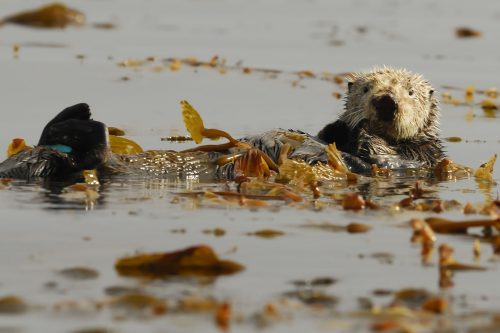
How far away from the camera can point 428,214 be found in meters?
5.80

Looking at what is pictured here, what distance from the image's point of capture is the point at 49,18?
52.0 ft

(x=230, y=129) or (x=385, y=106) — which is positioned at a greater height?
(x=385, y=106)

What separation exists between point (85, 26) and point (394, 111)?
9040 millimetres

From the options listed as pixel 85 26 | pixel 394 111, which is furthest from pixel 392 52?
pixel 394 111

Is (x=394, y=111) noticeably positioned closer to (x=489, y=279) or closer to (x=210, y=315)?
(x=489, y=279)

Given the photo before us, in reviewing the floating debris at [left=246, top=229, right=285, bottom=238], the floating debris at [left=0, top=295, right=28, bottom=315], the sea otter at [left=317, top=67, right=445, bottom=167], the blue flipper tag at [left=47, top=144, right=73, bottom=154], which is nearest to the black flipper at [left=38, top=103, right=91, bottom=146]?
the blue flipper tag at [left=47, top=144, right=73, bottom=154]

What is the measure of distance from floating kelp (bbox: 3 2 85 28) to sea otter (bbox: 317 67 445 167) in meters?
8.46

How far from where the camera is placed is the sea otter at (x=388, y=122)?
24.8ft

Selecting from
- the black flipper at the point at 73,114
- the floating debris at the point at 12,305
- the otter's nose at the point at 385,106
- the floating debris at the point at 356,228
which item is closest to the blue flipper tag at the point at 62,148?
the black flipper at the point at 73,114

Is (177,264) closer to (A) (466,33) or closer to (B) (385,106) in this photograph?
(B) (385,106)

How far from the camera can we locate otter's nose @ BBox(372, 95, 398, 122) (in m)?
7.54

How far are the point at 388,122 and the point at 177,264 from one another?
11.6 ft

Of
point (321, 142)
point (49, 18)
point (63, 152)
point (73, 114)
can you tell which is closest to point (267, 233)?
point (63, 152)

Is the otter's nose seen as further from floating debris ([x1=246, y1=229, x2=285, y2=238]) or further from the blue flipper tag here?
floating debris ([x1=246, y1=229, x2=285, y2=238])
